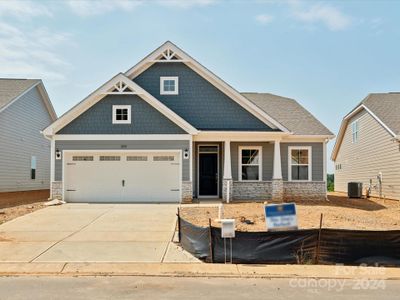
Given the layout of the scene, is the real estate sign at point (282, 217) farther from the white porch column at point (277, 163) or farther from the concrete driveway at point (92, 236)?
the white porch column at point (277, 163)

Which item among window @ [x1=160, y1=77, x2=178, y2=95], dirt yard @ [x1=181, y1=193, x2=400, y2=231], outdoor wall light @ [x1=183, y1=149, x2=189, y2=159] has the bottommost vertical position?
dirt yard @ [x1=181, y1=193, x2=400, y2=231]

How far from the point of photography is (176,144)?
19.2m

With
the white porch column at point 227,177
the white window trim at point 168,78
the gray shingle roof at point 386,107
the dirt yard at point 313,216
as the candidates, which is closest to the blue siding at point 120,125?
the white window trim at point 168,78

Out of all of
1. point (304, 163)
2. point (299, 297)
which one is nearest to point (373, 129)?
point (304, 163)

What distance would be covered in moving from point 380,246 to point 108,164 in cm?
1314

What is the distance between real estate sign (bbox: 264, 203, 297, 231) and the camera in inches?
367

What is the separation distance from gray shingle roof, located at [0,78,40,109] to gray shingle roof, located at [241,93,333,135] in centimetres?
1391

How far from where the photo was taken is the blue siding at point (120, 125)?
757 inches

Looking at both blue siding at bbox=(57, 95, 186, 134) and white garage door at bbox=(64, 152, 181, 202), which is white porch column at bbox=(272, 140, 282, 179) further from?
blue siding at bbox=(57, 95, 186, 134)

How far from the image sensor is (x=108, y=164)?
19.6 m

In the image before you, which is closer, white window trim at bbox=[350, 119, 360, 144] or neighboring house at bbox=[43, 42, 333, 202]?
neighboring house at bbox=[43, 42, 333, 202]

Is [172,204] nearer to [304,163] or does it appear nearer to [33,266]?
[304,163]

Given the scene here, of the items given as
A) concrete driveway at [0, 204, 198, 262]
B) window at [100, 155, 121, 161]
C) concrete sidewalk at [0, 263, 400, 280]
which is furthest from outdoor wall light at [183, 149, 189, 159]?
concrete sidewalk at [0, 263, 400, 280]

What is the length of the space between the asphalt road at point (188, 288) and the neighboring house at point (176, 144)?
11074 mm
